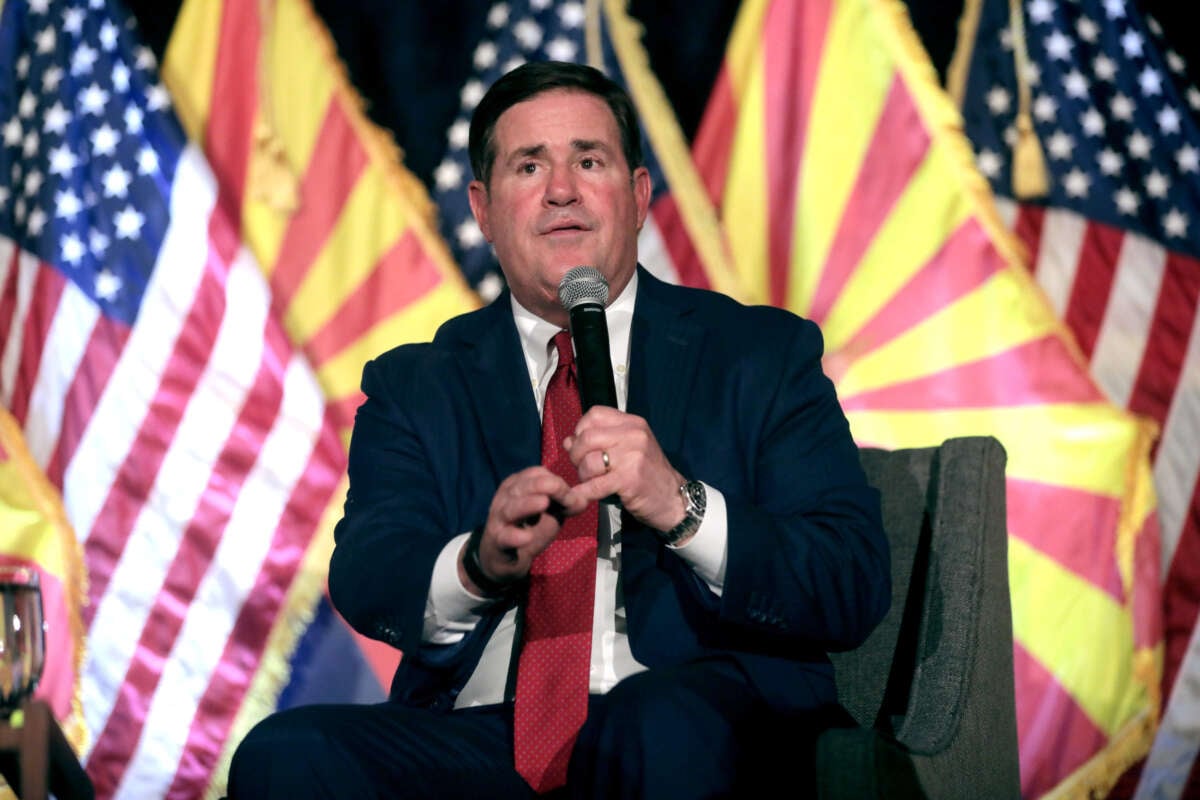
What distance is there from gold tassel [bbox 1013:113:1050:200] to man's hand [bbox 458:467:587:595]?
1791 millimetres

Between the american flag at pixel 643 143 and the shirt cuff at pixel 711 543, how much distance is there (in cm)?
142

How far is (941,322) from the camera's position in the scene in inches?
109

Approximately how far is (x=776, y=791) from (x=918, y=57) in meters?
1.94

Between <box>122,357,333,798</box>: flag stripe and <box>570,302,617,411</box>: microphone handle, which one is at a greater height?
<box>570,302,617,411</box>: microphone handle

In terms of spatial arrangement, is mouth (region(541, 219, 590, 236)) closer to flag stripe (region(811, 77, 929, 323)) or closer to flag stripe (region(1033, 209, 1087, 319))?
flag stripe (region(811, 77, 929, 323))

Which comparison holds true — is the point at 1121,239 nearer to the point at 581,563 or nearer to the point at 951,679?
the point at 951,679

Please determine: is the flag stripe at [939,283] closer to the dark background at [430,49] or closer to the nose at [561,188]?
the dark background at [430,49]

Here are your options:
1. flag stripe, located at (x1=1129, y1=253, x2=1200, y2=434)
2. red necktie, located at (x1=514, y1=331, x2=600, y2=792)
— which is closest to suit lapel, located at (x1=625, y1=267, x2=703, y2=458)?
red necktie, located at (x1=514, y1=331, x2=600, y2=792)

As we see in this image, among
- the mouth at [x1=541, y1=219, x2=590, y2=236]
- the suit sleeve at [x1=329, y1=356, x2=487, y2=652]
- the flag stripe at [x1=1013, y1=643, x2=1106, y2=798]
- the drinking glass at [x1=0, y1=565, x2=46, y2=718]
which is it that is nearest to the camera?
the drinking glass at [x1=0, y1=565, x2=46, y2=718]

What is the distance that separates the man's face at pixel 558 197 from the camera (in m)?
1.84

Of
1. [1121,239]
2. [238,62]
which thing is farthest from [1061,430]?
[238,62]

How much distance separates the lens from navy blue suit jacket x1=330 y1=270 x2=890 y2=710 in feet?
5.02

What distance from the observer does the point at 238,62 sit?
9.62 ft

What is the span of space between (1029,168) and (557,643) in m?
1.79
